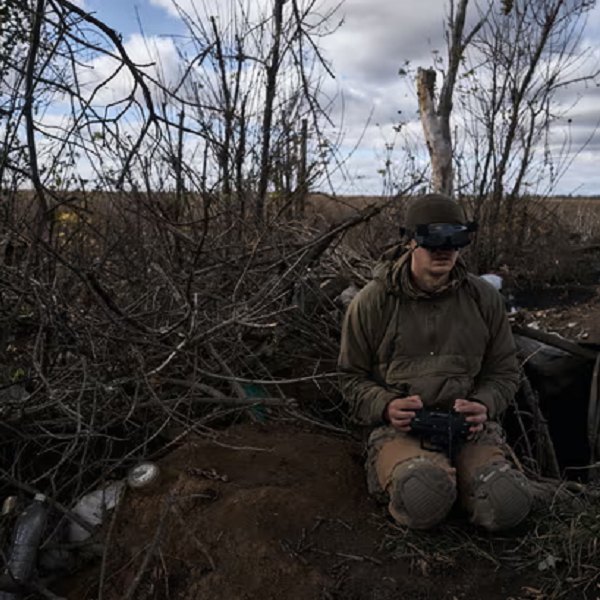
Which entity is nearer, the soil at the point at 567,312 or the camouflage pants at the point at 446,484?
the camouflage pants at the point at 446,484

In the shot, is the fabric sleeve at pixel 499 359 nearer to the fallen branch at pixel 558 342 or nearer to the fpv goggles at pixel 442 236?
the fpv goggles at pixel 442 236

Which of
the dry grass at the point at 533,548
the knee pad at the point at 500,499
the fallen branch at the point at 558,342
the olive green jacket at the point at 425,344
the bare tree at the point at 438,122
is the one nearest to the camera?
the dry grass at the point at 533,548

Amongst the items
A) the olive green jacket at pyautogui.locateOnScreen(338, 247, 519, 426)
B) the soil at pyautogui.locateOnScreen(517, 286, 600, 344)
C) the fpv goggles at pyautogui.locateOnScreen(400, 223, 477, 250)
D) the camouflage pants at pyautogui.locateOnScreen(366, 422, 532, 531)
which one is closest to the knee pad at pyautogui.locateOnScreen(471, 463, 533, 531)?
the camouflage pants at pyautogui.locateOnScreen(366, 422, 532, 531)

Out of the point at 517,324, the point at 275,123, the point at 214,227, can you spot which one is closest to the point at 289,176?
the point at 275,123

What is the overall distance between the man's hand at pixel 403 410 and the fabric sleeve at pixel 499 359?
0.36 m

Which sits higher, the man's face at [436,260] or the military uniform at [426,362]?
the man's face at [436,260]

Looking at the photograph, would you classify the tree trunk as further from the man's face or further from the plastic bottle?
the plastic bottle

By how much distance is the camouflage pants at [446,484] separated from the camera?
2596 millimetres

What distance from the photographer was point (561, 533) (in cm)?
248

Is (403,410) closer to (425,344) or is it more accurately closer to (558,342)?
(425,344)

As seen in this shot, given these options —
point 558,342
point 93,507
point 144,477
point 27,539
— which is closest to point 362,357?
point 144,477

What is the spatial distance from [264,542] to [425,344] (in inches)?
46.1

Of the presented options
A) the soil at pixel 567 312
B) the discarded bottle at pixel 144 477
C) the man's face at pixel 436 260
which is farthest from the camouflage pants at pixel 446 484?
the soil at pixel 567 312

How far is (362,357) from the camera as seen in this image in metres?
3.04
